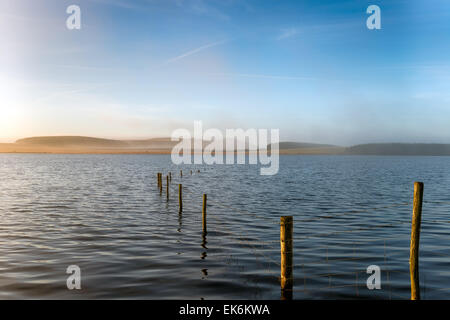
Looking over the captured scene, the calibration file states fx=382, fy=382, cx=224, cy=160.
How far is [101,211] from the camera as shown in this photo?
1211 inches

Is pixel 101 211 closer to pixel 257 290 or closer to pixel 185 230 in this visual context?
pixel 185 230

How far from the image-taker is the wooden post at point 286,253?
1201 cm

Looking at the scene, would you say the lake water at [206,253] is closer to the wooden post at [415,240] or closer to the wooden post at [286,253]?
the wooden post at [286,253]

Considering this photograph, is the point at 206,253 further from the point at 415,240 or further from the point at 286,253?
the point at 415,240

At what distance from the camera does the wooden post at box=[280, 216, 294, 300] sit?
12008 mm

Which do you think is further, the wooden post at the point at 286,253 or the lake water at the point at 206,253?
the lake water at the point at 206,253

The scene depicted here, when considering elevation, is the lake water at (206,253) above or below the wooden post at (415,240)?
below

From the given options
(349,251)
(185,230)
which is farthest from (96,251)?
(349,251)

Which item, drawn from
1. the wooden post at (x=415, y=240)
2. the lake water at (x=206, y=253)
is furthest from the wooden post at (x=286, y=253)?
the wooden post at (x=415, y=240)

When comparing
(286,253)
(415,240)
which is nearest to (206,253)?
(286,253)

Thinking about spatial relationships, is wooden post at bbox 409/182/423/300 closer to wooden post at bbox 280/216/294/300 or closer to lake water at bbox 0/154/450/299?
lake water at bbox 0/154/450/299

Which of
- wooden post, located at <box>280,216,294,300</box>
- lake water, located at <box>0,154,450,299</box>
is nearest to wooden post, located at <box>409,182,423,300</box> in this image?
lake water, located at <box>0,154,450,299</box>

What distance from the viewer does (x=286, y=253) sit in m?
12.0

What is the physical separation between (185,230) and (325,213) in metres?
12.6
